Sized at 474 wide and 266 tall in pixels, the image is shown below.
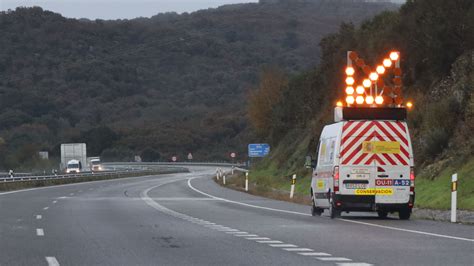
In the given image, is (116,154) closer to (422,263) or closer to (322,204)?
(322,204)

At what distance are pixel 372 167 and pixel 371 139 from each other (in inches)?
26.5

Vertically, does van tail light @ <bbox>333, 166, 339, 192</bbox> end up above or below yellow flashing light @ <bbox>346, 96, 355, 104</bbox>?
below

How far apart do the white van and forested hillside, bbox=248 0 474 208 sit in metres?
4.18

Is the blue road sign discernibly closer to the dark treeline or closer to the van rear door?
the dark treeline

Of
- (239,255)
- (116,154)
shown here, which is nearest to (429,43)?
(239,255)

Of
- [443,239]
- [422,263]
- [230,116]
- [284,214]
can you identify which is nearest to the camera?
[422,263]

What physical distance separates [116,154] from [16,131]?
1797 centimetres

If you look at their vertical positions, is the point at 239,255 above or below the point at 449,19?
below

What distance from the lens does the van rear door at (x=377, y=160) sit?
84.0 ft

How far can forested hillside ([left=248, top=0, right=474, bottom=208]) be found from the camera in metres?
37.2

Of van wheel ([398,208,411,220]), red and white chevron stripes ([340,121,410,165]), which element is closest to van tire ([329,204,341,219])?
red and white chevron stripes ([340,121,410,165])

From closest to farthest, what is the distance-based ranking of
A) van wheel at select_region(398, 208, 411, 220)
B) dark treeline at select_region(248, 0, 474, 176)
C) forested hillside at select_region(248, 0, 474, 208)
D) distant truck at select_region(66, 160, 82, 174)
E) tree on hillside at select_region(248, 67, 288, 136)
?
van wheel at select_region(398, 208, 411, 220)
forested hillside at select_region(248, 0, 474, 208)
dark treeline at select_region(248, 0, 474, 176)
tree on hillside at select_region(248, 67, 288, 136)
distant truck at select_region(66, 160, 82, 174)

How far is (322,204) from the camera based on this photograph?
90.1 feet

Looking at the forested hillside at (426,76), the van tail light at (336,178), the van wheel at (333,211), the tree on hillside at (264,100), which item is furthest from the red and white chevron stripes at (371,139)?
the tree on hillside at (264,100)
